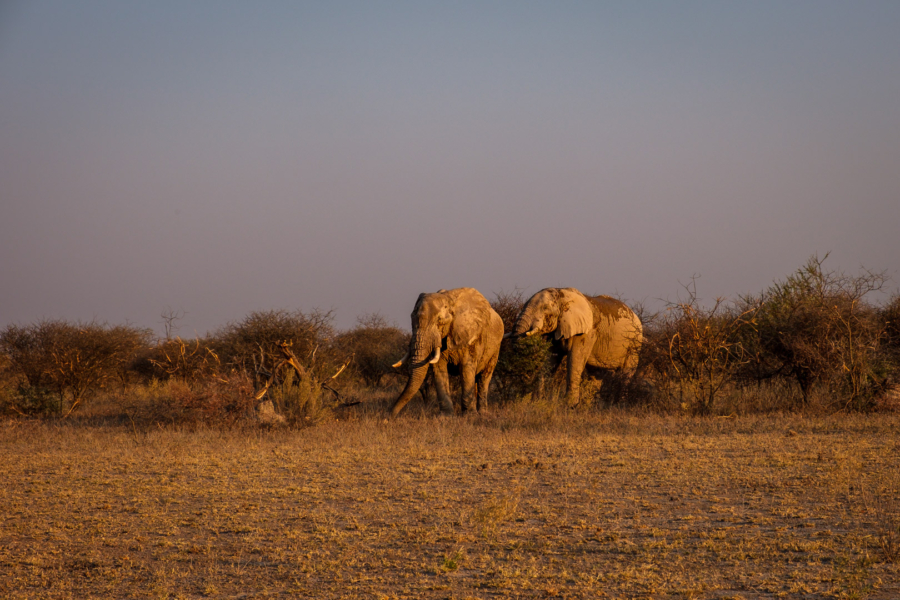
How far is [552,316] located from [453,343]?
2175mm

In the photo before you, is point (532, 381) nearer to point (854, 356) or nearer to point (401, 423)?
point (401, 423)

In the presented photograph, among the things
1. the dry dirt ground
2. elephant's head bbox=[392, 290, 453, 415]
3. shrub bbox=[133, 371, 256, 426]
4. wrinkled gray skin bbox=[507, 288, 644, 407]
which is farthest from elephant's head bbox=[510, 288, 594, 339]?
shrub bbox=[133, 371, 256, 426]

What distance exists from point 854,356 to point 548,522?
9.32m

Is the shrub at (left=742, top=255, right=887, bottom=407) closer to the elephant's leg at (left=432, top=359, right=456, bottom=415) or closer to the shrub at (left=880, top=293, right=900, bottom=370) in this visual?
the shrub at (left=880, top=293, right=900, bottom=370)

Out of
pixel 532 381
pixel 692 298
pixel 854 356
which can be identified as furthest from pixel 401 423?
pixel 854 356

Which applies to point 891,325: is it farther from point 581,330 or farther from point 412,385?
→ point 412,385

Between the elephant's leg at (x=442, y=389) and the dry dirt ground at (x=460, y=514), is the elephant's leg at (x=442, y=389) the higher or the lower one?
the higher one

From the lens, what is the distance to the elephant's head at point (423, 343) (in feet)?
49.1

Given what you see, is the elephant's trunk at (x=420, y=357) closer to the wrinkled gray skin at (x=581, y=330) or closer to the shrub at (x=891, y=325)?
the wrinkled gray skin at (x=581, y=330)

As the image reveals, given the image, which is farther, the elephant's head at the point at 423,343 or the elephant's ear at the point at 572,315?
the elephant's ear at the point at 572,315

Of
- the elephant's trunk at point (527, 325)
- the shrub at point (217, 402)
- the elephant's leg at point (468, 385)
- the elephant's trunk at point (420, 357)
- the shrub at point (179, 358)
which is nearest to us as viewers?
the shrub at point (217, 402)

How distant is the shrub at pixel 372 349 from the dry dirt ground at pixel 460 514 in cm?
913

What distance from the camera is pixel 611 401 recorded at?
16.3 meters

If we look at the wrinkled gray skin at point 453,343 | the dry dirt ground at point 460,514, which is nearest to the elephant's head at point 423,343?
the wrinkled gray skin at point 453,343
